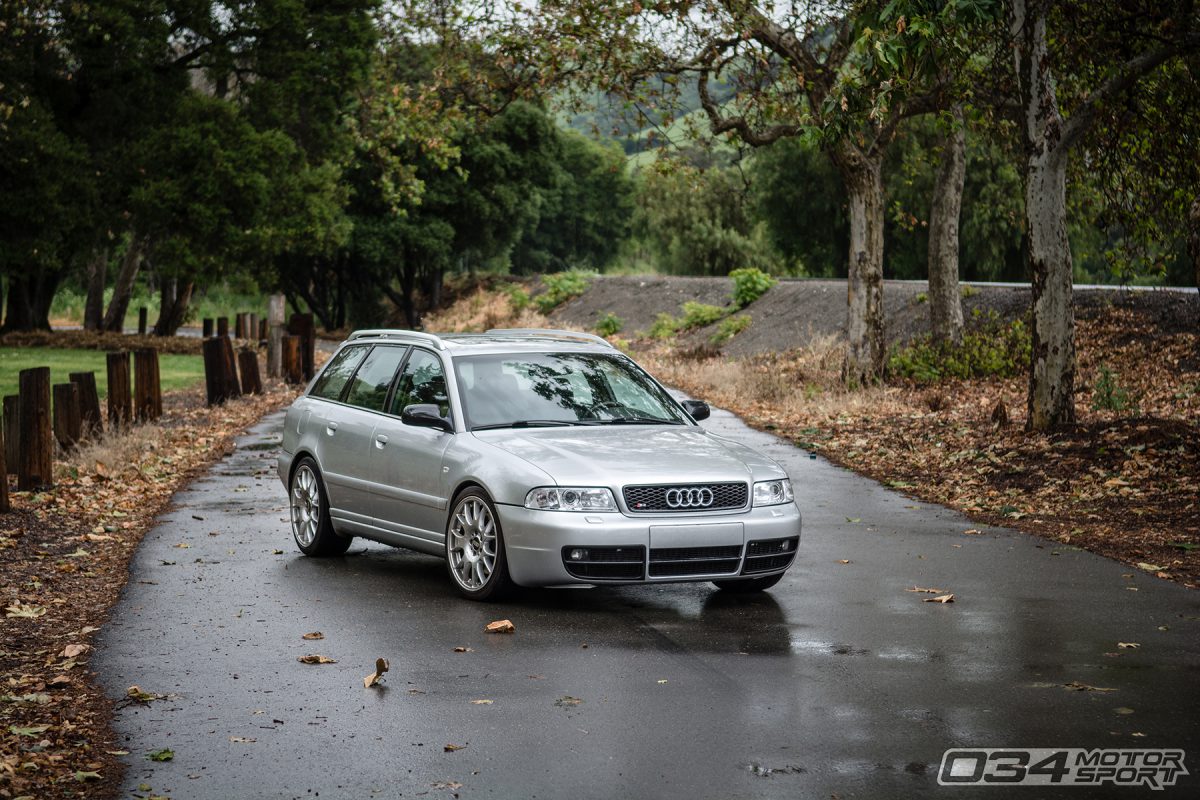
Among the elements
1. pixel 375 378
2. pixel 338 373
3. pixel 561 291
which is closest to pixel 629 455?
→ pixel 375 378

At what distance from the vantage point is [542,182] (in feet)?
197

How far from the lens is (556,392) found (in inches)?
400

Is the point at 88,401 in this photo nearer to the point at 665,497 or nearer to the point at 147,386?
the point at 147,386

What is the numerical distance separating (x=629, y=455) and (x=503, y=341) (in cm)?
191

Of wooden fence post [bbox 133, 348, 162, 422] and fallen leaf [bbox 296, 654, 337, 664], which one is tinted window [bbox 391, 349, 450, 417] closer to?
fallen leaf [bbox 296, 654, 337, 664]

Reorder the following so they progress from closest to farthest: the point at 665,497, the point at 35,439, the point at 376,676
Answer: the point at 376,676
the point at 665,497
the point at 35,439

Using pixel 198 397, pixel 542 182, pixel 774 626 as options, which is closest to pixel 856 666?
pixel 774 626

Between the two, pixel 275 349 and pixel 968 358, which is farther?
pixel 275 349

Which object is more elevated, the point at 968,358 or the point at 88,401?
the point at 88,401

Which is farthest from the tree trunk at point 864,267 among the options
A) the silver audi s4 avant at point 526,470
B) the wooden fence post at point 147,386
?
the silver audi s4 avant at point 526,470

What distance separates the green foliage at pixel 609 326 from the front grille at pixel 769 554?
40.0m

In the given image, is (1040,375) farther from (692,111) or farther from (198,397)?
(198,397)

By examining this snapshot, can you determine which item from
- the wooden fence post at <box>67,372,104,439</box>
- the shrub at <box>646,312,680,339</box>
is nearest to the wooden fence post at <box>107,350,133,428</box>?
the wooden fence post at <box>67,372,104,439</box>

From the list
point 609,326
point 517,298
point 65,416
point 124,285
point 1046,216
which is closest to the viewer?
point 1046,216
